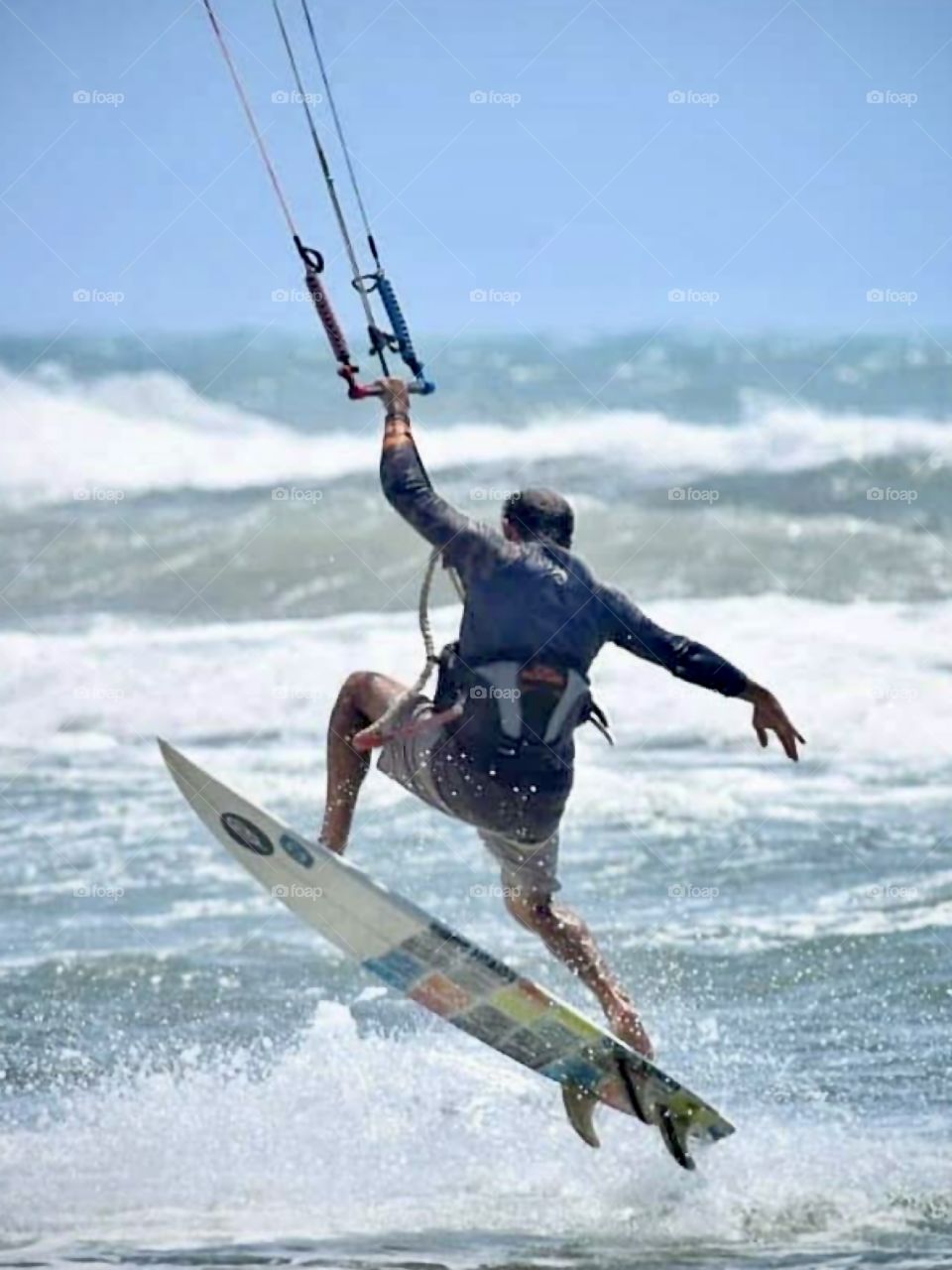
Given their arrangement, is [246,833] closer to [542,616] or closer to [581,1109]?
[542,616]

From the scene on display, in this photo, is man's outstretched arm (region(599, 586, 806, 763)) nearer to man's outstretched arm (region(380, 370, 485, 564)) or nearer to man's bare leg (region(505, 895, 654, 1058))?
man's outstretched arm (region(380, 370, 485, 564))

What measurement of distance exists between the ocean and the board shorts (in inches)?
33.4

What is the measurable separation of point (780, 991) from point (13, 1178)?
3281 millimetres

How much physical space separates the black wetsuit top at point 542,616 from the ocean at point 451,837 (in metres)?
1.47

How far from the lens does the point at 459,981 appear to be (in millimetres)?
7312

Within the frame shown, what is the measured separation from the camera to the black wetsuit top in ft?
22.9

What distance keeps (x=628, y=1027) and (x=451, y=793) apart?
0.90 meters

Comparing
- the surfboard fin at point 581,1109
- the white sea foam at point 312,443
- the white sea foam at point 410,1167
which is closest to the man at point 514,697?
the surfboard fin at point 581,1109

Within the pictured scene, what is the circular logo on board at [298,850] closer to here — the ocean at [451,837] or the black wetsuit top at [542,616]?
the black wetsuit top at [542,616]

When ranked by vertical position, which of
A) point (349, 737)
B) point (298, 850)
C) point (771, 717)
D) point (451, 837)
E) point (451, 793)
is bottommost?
point (451, 837)

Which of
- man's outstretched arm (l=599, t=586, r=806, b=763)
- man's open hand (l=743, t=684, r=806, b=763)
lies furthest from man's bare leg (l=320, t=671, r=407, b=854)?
man's open hand (l=743, t=684, r=806, b=763)

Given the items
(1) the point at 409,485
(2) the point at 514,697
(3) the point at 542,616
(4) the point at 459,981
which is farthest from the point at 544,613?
(4) the point at 459,981

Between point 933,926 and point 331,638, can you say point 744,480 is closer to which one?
point 331,638

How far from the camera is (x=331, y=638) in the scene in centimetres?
2027
